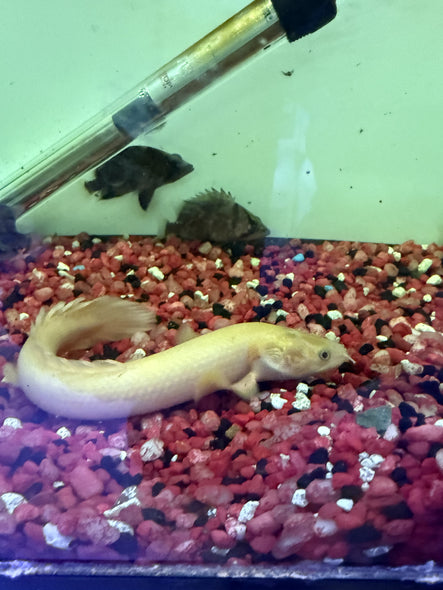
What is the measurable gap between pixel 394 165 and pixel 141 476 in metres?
2.18

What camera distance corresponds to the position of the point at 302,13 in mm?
1954

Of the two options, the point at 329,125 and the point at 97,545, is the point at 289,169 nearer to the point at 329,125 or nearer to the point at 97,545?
the point at 329,125

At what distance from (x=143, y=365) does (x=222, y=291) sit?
826mm

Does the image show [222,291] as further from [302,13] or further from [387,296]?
[302,13]

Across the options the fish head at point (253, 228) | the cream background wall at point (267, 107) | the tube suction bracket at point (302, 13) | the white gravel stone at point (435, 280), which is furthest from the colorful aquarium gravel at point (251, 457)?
the tube suction bracket at point (302, 13)

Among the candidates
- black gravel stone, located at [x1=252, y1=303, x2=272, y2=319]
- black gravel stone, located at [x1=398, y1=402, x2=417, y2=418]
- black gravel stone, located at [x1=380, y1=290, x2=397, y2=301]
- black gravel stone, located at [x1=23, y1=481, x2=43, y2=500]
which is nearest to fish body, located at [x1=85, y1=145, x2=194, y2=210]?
black gravel stone, located at [x1=252, y1=303, x2=272, y2=319]

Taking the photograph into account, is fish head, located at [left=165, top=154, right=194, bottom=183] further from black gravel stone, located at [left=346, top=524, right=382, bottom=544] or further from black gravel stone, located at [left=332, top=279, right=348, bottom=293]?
black gravel stone, located at [left=346, top=524, right=382, bottom=544]

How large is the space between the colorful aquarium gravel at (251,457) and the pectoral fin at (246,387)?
0.03 meters

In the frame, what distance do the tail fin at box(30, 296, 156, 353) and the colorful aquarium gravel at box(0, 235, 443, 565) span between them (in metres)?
0.06

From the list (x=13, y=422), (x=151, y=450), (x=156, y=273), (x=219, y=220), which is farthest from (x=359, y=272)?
(x=13, y=422)

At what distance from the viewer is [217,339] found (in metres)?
2.05

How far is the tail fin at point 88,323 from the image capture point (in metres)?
2.12

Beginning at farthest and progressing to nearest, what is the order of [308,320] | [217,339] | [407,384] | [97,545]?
[308,320] < [217,339] < [407,384] < [97,545]

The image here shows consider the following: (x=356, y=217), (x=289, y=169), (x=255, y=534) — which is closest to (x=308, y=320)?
(x=289, y=169)
